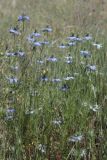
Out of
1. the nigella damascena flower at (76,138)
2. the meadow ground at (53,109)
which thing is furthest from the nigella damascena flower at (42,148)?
the nigella damascena flower at (76,138)

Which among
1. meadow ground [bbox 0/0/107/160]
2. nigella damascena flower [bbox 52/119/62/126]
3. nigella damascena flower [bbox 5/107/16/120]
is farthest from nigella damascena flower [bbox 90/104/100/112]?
nigella damascena flower [bbox 5/107/16/120]

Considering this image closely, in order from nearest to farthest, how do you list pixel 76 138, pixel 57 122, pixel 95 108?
pixel 76 138, pixel 57 122, pixel 95 108

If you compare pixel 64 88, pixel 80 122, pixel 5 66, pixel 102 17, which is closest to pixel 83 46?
pixel 5 66

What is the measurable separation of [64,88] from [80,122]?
27 centimetres

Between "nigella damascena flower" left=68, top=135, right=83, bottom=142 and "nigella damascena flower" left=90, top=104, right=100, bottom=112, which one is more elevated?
"nigella damascena flower" left=90, top=104, right=100, bottom=112

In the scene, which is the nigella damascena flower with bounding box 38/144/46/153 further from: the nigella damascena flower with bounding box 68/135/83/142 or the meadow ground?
the nigella damascena flower with bounding box 68/135/83/142

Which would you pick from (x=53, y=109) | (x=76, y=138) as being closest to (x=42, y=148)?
(x=76, y=138)

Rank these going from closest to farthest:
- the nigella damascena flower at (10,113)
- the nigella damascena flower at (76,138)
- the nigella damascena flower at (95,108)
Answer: the nigella damascena flower at (76,138) < the nigella damascena flower at (10,113) < the nigella damascena flower at (95,108)

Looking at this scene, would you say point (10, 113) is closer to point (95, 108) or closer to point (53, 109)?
point (53, 109)

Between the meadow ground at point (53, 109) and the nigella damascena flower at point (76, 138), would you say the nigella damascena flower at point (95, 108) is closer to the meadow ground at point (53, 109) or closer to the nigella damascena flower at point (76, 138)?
the meadow ground at point (53, 109)

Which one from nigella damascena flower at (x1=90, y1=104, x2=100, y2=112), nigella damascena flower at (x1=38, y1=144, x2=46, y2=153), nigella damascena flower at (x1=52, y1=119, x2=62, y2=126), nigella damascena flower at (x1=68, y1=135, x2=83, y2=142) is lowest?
nigella damascena flower at (x1=38, y1=144, x2=46, y2=153)

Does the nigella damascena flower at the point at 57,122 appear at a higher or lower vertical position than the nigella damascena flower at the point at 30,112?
lower

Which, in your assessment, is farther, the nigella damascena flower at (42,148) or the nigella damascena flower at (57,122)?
the nigella damascena flower at (57,122)

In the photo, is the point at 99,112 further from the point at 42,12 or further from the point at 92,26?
the point at 42,12
